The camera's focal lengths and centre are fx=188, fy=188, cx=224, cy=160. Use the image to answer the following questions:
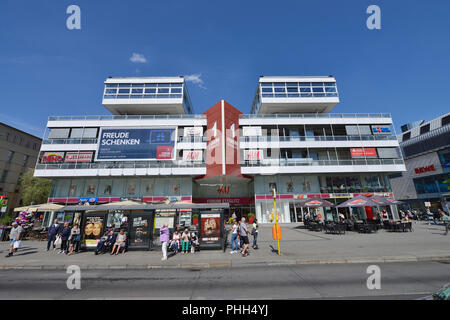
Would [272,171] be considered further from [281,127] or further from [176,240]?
[176,240]

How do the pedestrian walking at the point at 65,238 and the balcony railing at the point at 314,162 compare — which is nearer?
the pedestrian walking at the point at 65,238

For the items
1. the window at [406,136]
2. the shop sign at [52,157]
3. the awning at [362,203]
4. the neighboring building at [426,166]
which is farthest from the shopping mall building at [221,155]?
the window at [406,136]

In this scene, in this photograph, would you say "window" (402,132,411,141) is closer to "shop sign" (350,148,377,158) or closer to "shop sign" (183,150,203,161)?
"shop sign" (350,148,377,158)

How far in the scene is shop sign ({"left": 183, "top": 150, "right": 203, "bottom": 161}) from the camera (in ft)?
96.7

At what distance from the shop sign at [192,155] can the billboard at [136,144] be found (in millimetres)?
1896

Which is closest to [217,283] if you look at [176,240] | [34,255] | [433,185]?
[176,240]

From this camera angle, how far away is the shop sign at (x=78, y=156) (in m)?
28.7

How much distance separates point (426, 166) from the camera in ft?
141

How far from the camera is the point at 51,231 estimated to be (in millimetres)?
13500

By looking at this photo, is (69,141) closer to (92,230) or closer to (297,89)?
(92,230)

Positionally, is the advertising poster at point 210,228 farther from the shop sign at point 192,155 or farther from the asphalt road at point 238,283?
the shop sign at point 192,155

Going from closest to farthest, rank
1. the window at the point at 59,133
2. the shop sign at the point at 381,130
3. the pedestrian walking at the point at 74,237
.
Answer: the pedestrian walking at the point at 74,237 → the window at the point at 59,133 → the shop sign at the point at 381,130

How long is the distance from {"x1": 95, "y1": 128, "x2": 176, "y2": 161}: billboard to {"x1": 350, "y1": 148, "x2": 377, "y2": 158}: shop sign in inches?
1123

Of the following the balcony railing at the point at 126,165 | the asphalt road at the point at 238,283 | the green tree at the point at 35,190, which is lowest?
the asphalt road at the point at 238,283
